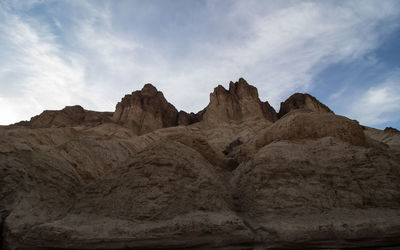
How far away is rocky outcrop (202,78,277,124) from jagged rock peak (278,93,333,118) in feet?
10.1

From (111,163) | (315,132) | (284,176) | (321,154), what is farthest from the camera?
(111,163)

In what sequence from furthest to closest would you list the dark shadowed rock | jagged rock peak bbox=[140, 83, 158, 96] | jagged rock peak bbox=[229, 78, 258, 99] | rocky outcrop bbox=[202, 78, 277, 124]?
jagged rock peak bbox=[140, 83, 158, 96]
the dark shadowed rock
jagged rock peak bbox=[229, 78, 258, 99]
rocky outcrop bbox=[202, 78, 277, 124]

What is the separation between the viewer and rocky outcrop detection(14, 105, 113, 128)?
38.1 meters

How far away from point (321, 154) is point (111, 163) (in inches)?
374

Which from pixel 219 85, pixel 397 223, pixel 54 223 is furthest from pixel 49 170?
pixel 219 85

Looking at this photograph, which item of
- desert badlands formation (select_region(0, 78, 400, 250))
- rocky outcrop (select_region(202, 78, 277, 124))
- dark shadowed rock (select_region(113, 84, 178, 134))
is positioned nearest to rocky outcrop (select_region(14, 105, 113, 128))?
dark shadowed rock (select_region(113, 84, 178, 134))

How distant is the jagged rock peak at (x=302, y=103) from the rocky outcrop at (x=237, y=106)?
3093 mm

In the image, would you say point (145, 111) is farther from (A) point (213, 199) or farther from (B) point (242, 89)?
(A) point (213, 199)

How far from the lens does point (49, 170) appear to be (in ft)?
25.8

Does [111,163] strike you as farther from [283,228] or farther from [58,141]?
[283,228]

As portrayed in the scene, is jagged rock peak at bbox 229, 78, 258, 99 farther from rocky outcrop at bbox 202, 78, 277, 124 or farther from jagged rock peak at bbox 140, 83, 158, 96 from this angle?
jagged rock peak at bbox 140, 83, 158, 96

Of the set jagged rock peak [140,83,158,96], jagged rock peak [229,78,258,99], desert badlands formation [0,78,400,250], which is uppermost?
jagged rock peak [140,83,158,96]

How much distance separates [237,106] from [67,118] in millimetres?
26541

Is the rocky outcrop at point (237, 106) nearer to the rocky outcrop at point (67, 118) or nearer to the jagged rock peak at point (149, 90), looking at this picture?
the jagged rock peak at point (149, 90)
